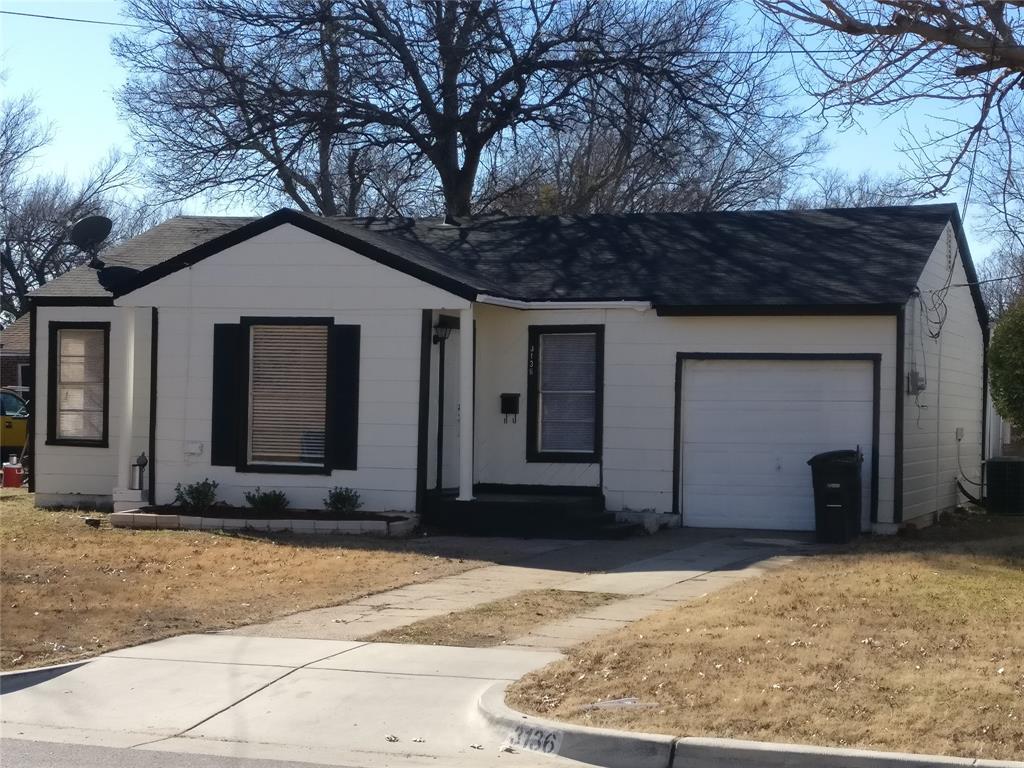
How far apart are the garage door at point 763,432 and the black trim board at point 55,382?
28.9 ft

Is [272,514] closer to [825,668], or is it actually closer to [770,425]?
[770,425]

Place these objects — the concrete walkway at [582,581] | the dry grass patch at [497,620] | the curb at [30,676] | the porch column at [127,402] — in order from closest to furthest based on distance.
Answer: the curb at [30,676], the dry grass patch at [497,620], the concrete walkway at [582,581], the porch column at [127,402]

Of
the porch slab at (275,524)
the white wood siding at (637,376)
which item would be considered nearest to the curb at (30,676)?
the porch slab at (275,524)

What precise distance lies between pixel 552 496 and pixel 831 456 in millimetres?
3901

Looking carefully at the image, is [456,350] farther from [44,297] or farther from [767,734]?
[767,734]

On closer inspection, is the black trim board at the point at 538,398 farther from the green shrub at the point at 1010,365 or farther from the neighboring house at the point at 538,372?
the green shrub at the point at 1010,365

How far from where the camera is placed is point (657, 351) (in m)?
17.3

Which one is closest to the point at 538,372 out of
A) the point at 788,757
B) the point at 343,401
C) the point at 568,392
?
the point at 568,392

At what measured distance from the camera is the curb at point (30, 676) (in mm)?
8609

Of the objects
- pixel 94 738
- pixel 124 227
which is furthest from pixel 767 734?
pixel 124 227

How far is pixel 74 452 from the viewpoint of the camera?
19531 millimetres

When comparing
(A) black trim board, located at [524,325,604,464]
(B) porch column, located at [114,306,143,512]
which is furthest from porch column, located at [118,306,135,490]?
(A) black trim board, located at [524,325,604,464]

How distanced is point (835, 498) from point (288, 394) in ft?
23.8

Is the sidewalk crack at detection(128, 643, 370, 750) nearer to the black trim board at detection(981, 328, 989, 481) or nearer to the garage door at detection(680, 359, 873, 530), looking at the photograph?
the garage door at detection(680, 359, 873, 530)
